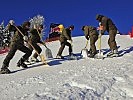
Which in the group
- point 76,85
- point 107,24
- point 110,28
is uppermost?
point 107,24

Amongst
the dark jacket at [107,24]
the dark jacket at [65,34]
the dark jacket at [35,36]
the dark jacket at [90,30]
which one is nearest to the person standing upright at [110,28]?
the dark jacket at [107,24]

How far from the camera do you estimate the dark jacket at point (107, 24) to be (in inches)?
602

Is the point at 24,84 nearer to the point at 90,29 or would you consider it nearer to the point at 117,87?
the point at 117,87

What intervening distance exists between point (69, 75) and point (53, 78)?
1.58 ft

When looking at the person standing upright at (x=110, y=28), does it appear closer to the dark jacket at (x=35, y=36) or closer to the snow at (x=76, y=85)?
the dark jacket at (x=35, y=36)

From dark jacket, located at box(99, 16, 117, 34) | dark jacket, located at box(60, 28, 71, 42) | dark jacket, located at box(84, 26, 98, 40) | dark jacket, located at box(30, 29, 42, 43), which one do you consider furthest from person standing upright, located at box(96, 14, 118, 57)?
dark jacket, located at box(30, 29, 42, 43)

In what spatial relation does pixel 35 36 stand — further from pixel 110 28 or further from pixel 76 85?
pixel 76 85

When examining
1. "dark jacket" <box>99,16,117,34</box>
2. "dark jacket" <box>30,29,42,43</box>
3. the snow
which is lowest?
the snow

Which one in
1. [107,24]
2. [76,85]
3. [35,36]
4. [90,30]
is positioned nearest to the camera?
[76,85]

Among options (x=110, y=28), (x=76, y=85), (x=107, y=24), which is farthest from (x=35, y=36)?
(x=76, y=85)

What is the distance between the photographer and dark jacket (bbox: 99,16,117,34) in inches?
602

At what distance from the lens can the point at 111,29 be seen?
15.5 metres

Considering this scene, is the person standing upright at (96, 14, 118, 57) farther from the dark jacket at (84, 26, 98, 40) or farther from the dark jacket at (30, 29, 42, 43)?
the dark jacket at (30, 29, 42, 43)

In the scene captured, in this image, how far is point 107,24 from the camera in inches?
609
